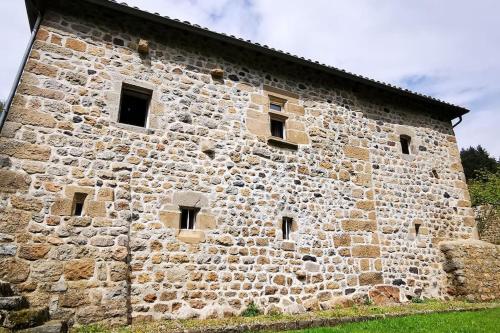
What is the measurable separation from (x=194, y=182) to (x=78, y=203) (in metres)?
1.96

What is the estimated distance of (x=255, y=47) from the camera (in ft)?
24.3

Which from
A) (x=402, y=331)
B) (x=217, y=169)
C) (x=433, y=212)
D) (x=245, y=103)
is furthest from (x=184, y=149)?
(x=433, y=212)

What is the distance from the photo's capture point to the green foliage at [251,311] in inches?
233

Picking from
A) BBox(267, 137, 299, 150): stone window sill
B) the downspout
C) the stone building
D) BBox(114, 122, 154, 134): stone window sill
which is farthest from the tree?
the downspout

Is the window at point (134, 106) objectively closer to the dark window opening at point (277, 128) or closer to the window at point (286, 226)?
the dark window opening at point (277, 128)

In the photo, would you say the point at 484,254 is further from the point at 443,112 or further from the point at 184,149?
the point at 184,149

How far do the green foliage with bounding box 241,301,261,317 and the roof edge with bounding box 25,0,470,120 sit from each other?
17.5 ft

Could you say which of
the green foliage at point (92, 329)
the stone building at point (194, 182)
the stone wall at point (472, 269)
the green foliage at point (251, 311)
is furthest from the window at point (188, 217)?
the stone wall at point (472, 269)

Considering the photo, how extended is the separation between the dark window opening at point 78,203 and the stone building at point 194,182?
0.02 meters

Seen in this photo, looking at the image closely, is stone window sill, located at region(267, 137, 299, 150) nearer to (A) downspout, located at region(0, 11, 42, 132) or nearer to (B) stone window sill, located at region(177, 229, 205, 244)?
(B) stone window sill, located at region(177, 229, 205, 244)

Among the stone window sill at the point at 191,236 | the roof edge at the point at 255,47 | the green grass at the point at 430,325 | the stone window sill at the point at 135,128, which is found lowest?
the green grass at the point at 430,325

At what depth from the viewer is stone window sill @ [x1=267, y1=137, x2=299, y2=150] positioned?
285 inches

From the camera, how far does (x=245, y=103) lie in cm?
724

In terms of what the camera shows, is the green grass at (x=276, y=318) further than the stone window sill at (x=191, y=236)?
No
